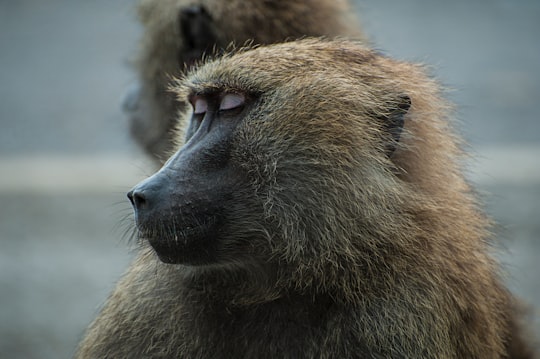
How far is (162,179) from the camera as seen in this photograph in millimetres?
2836

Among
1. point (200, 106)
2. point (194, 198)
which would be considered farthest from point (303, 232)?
point (200, 106)

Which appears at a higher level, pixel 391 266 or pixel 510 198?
pixel 391 266

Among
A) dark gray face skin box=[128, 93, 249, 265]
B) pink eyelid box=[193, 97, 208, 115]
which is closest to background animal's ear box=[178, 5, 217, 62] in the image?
pink eyelid box=[193, 97, 208, 115]

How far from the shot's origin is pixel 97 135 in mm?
11336

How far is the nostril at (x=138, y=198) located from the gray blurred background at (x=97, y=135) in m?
0.60

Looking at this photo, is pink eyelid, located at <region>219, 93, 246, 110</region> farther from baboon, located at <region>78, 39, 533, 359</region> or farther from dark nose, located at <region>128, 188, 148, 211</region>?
dark nose, located at <region>128, 188, 148, 211</region>

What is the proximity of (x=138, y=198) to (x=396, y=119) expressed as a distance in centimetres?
94

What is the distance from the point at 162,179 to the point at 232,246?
1.11 ft

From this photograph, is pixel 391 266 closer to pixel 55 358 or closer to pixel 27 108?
pixel 55 358

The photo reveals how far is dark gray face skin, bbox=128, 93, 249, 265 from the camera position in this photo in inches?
110

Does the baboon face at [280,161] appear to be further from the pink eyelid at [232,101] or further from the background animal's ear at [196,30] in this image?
the background animal's ear at [196,30]

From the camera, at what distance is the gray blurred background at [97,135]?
23.4ft

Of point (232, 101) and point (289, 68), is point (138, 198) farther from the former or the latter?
point (289, 68)

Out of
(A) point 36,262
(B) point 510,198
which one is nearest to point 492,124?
(B) point 510,198
